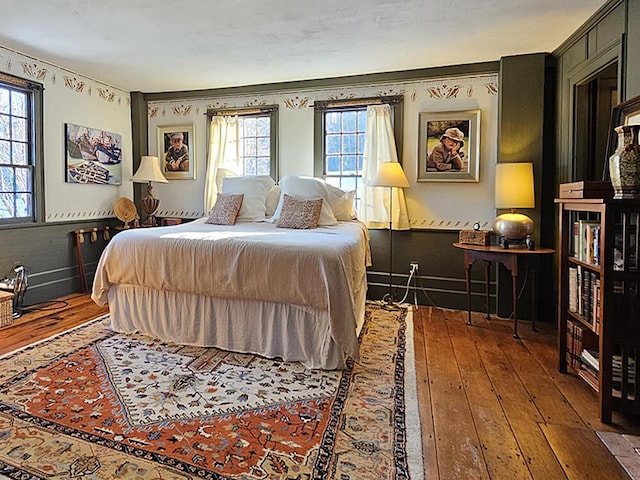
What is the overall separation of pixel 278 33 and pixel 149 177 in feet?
7.99

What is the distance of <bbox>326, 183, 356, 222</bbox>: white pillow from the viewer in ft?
13.4

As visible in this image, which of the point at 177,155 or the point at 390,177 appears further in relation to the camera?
the point at 177,155

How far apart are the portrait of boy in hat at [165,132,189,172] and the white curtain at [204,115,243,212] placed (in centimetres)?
42

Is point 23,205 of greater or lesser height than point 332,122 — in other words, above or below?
below

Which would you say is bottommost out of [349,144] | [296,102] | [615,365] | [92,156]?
[615,365]

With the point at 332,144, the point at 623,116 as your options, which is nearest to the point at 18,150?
the point at 332,144

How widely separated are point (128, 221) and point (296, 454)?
13.6 feet

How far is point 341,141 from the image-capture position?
4.50 m

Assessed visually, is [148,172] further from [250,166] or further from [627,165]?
[627,165]

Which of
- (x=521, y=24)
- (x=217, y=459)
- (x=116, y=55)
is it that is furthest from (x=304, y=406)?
(x=116, y=55)

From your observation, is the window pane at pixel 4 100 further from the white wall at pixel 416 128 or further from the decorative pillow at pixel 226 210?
the decorative pillow at pixel 226 210

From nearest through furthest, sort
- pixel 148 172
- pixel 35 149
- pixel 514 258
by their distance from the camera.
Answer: pixel 514 258 → pixel 35 149 → pixel 148 172

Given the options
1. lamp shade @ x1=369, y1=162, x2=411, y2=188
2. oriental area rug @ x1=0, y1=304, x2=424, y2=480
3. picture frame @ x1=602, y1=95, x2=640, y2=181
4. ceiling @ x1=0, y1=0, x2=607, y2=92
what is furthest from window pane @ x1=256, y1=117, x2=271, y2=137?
picture frame @ x1=602, y1=95, x2=640, y2=181

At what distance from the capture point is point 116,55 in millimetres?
3773
